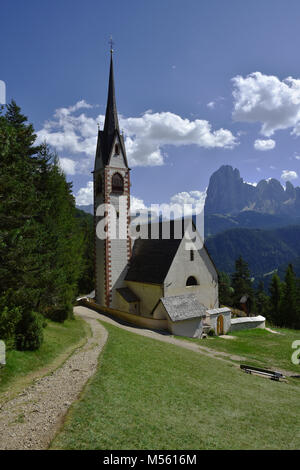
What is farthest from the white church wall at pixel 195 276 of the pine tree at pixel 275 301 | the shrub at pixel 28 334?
the pine tree at pixel 275 301

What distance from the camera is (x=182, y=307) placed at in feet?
90.0

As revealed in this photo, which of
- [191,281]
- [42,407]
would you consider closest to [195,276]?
[191,281]

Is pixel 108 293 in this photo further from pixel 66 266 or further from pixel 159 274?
pixel 66 266

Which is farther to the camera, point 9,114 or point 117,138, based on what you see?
point 117,138

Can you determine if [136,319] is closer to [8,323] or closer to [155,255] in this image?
[155,255]

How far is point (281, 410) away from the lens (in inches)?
439

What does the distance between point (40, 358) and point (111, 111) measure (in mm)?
28876

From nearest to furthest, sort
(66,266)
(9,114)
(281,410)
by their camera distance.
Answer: (281,410) → (9,114) → (66,266)

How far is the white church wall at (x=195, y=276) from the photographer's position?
2884cm

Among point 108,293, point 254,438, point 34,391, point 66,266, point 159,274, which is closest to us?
point 254,438

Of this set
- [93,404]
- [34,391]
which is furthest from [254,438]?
[34,391]

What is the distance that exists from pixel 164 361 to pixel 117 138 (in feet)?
83.6

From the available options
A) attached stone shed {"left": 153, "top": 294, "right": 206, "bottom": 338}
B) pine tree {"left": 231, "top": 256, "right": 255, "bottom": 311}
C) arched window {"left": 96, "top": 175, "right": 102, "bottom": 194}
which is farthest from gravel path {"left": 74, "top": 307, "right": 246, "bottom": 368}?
pine tree {"left": 231, "top": 256, "right": 255, "bottom": 311}

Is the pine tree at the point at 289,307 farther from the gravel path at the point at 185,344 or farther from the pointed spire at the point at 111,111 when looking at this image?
the pointed spire at the point at 111,111
